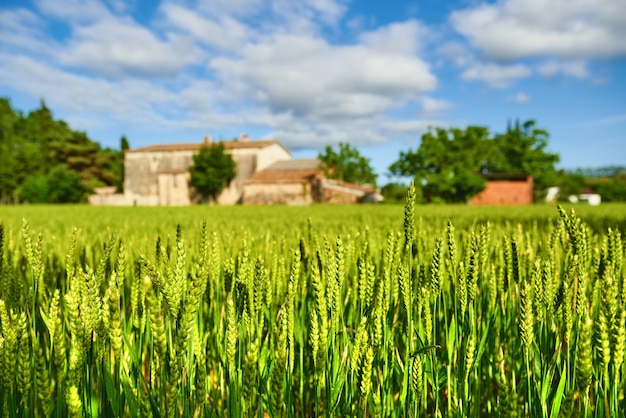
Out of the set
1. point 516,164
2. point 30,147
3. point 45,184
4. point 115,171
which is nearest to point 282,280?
point 45,184

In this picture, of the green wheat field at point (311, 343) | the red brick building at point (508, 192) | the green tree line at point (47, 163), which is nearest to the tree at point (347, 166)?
the red brick building at point (508, 192)

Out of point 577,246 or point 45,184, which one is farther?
point 45,184

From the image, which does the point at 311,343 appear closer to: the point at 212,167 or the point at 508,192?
the point at 212,167

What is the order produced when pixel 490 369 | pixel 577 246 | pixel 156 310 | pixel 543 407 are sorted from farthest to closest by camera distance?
pixel 490 369 → pixel 577 246 → pixel 543 407 → pixel 156 310

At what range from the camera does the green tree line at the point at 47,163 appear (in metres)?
42.8

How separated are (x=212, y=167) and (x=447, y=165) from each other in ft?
82.9

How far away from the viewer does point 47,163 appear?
54.8 metres

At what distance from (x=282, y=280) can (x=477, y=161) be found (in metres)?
47.9

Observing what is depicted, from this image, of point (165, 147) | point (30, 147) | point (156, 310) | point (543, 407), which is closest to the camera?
point (156, 310)

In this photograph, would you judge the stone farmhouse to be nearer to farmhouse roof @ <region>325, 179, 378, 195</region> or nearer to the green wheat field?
farmhouse roof @ <region>325, 179, 378, 195</region>

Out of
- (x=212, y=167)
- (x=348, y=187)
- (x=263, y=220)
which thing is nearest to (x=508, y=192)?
(x=348, y=187)

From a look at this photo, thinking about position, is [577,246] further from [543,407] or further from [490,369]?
[490,369]

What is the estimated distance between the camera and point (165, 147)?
50.4 meters

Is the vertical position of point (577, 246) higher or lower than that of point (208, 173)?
lower
